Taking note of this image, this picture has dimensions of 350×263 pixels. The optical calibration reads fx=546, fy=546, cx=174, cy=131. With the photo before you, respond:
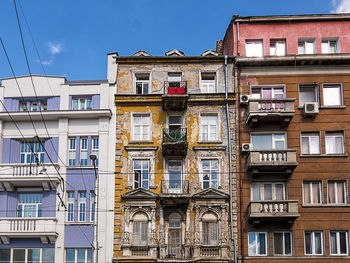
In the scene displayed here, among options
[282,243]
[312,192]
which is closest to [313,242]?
[282,243]

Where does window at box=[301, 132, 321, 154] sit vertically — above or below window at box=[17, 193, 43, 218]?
above

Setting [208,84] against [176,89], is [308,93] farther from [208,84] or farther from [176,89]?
[176,89]

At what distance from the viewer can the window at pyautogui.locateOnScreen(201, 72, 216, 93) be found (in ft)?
121

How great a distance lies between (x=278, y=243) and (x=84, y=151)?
13586mm

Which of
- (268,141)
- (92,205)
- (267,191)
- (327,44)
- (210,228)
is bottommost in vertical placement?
(210,228)

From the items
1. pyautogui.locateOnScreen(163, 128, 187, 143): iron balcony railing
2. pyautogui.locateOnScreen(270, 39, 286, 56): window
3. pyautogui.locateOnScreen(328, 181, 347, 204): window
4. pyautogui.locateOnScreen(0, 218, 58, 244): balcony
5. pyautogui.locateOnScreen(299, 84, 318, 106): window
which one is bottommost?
pyautogui.locateOnScreen(0, 218, 58, 244): balcony

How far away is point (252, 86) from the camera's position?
119 ft

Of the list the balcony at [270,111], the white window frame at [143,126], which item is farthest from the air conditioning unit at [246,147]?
the white window frame at [143,126]

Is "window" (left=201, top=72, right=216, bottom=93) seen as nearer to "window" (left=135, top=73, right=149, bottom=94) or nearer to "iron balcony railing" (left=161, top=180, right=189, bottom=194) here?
"window" (left=135, top=73, right=149, bottom=94)

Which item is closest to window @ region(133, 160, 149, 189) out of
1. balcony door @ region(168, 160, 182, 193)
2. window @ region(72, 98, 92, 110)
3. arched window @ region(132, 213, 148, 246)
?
balcony door @ region(168, 160, 182, 193)

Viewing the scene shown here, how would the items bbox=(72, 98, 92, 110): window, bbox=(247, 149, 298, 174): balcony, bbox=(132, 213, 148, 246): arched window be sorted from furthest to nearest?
1. bbox=(72, 98, 92, 110): window
2. bbox=(132, 213, 148, 246): arched window
3. bbox=(247, 149, 298, 174): balcony

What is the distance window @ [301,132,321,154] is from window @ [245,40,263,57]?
640cm

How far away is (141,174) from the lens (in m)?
35.1

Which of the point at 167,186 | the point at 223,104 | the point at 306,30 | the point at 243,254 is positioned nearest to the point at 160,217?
→ the point at 167,186
